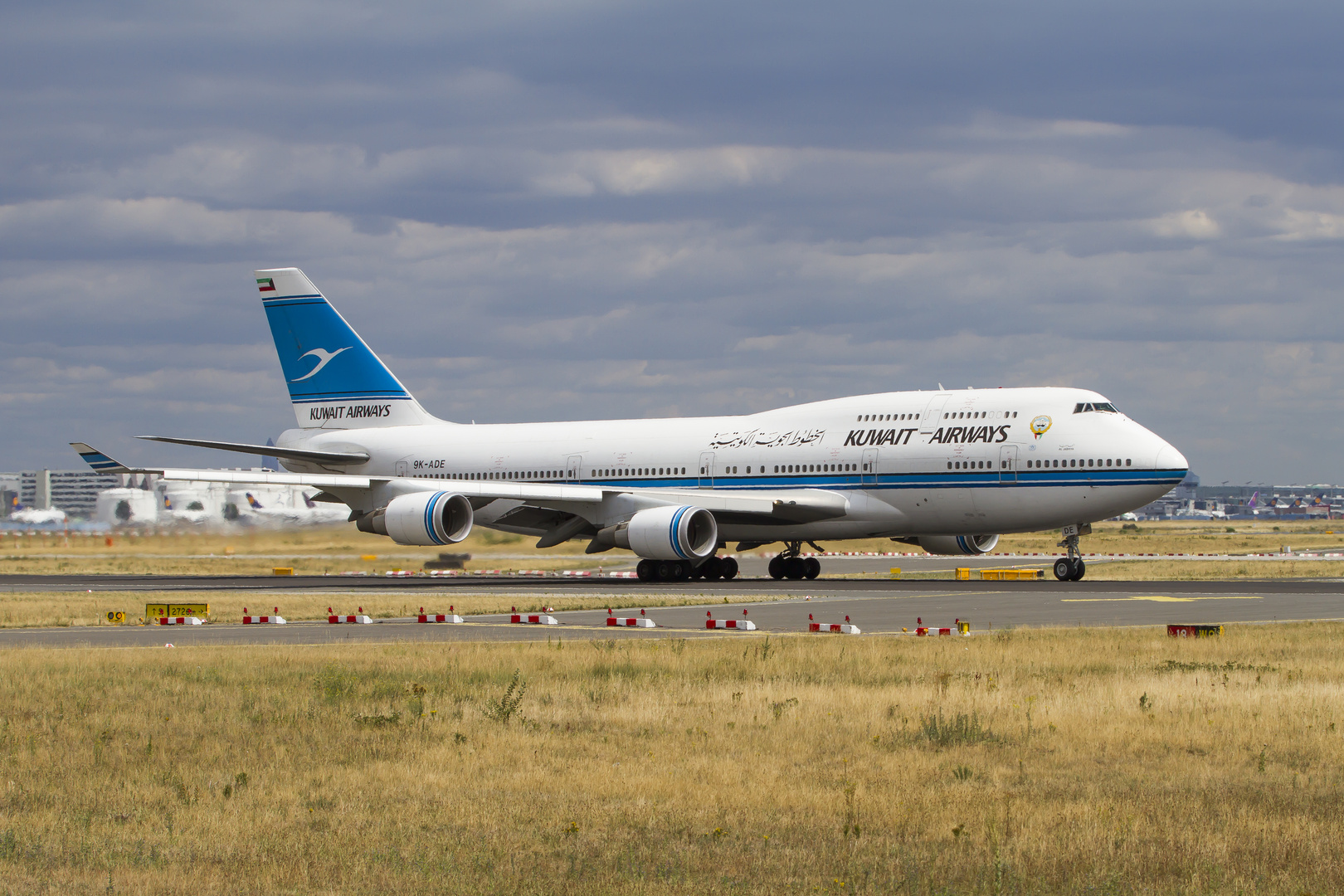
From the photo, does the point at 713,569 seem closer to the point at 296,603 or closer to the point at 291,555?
the point at 296,603

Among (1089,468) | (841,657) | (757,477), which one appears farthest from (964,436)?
(841,657)

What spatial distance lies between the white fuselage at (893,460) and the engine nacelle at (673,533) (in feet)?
4.61

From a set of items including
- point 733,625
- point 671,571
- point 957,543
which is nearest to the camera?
point 733,625

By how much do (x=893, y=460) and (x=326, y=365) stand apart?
22.5m

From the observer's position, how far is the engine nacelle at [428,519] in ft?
135

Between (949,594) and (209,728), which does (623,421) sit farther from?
(209,728)

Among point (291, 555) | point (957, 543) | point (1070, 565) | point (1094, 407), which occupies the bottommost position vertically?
point (291, 555)

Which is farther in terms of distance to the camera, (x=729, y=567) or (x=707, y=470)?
(x=729, y=567)

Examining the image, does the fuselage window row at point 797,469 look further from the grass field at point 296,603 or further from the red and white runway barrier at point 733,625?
the red and white runway barrier at point 733,625

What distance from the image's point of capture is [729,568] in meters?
44.2

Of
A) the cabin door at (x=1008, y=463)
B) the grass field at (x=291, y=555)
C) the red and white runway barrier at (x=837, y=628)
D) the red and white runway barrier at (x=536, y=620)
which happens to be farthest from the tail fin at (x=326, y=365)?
the red and white runway barrier at (x=837, y=628)

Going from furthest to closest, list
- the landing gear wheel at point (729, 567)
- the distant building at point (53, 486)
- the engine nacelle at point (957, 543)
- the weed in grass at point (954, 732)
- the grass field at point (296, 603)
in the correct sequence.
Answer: the distant building at point (53, 486)
the engine nacelle at point (957, 543)
the landing gear wheel at point (729, 567)
the grass field at point (296, 603)
the weed in grass at point (954, 732)

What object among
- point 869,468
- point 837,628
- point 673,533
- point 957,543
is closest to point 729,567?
point 673,533

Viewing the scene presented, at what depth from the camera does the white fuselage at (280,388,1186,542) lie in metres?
38.5
